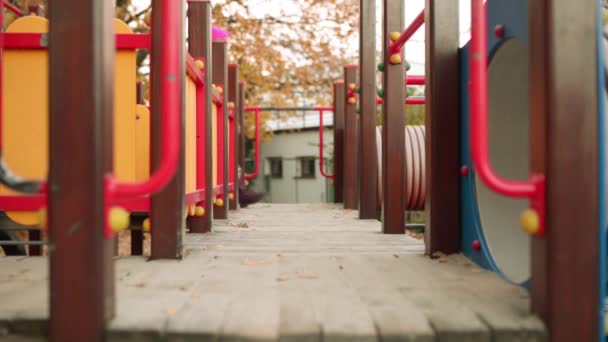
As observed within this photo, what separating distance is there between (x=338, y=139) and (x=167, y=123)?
6259mm

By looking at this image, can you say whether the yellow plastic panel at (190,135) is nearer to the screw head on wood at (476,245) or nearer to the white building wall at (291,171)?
the screw head on wood at (476,245)

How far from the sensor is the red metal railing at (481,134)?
1.45 meters

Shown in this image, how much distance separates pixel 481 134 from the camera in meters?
1.45

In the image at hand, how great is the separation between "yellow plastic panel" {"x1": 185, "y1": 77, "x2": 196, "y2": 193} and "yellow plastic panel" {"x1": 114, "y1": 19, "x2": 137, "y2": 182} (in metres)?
0.45

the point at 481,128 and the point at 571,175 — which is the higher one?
the point at 481,128

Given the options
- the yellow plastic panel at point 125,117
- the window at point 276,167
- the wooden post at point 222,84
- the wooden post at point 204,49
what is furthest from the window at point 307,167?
the yellow plastic panel at point 125,117

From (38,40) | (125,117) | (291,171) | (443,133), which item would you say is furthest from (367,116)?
(291,171)

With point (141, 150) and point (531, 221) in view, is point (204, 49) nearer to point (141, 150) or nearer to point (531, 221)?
point (141, 150)

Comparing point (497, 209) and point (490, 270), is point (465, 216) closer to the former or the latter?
point (497, 209)

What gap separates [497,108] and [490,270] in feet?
2.63

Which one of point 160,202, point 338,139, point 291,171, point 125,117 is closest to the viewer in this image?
point 160,202

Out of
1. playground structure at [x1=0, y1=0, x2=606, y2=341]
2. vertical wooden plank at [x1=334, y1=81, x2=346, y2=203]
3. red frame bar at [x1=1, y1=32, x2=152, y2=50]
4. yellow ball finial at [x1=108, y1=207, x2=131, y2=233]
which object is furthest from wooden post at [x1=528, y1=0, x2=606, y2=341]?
vertical wooden plank at [x1=334, y1=81, x2=346, y2=203]

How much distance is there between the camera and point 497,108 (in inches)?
101

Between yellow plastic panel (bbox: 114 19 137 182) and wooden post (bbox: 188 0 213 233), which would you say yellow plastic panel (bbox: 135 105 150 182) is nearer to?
yellow plastic panel (bbox: 114 19 137 182)
